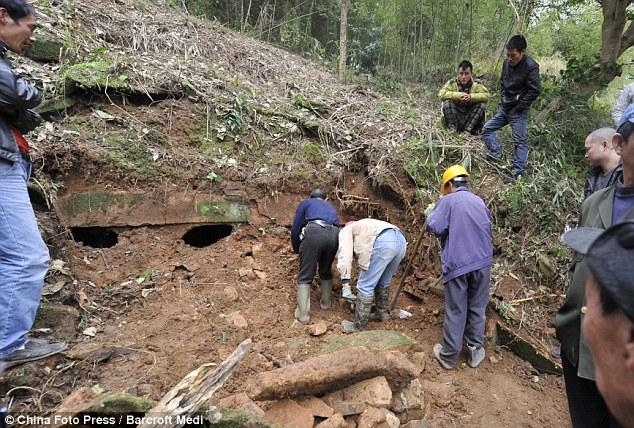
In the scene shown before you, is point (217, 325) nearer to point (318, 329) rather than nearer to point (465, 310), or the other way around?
point (318, 329)

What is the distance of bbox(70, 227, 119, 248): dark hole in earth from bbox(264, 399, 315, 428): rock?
2.84 metres

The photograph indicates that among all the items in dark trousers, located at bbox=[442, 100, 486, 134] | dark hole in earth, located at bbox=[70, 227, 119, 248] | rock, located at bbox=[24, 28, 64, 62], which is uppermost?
rock, located at bbox=[24, 28, 64, 62]

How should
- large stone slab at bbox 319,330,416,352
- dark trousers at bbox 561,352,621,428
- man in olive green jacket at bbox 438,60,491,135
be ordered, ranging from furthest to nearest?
man in olive green jacket at bbox 438,60,491,135 → large stone slab at bbox 319,330,416,352 → dark trousers at bbox 561,352,621,428

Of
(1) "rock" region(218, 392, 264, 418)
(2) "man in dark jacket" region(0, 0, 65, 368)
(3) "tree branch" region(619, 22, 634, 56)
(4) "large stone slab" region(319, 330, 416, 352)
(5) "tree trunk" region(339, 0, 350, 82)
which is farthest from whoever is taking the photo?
(5) "tree trunk" region(339, 0, 350, 82)

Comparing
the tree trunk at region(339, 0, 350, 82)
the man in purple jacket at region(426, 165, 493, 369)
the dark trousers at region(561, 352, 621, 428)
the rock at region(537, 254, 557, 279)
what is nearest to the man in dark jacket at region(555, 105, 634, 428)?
the dark trousers at region(561, 352, 621, 428)

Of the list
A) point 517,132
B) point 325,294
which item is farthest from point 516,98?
point 325,294

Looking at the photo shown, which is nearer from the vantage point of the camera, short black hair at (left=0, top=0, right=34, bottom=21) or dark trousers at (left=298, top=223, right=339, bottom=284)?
short black hair at (left=0, top=0, right=34, bottom=21)

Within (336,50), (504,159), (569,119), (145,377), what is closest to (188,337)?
(145,377)

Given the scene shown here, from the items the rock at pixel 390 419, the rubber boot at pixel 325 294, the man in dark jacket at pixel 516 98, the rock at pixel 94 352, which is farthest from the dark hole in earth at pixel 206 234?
the man in dark jacket at pixel 516 98

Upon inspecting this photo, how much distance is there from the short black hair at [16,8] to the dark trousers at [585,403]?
3460 mm

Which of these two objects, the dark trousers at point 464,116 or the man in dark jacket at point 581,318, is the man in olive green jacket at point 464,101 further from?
the man in dark jacket at point 581,318

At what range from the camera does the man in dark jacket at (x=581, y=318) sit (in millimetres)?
1787

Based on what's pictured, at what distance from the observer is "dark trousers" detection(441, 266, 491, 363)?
148 inches

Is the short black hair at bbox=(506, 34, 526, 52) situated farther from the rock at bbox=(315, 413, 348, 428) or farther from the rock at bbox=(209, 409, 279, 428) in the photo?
the rock at bbox=(209, 409, 279, 428)
